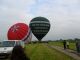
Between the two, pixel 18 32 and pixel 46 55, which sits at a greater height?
pixel 18 32

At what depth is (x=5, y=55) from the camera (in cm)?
2420

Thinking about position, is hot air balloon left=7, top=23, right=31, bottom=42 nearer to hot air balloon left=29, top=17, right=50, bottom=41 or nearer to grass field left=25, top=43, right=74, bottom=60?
grass field left=25, top=43, right=74, bottom=60

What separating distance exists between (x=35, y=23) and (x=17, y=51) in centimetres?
8934

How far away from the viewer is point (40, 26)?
96.8 meters

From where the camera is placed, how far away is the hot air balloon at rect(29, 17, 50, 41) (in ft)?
314

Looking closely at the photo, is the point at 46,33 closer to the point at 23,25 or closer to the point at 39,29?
the point at 39,29

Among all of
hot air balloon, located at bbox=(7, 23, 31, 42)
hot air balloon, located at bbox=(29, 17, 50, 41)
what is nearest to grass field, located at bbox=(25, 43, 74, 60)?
hot air balloon, located at bbox=(7, 23, 31, 42)

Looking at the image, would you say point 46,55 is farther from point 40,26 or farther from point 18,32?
point 40,26

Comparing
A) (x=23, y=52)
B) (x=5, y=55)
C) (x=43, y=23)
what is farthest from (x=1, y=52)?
(x=43, y=23)

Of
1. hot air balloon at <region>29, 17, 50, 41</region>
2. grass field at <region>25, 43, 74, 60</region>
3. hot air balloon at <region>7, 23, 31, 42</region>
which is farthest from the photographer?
hot air balloon at <region>29, 17, 50, 41</region>

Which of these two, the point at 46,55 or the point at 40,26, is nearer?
the point at 46,55

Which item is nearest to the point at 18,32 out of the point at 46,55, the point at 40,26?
the point at 40,26

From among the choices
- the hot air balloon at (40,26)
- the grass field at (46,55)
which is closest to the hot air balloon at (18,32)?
the grass field at (46,55)

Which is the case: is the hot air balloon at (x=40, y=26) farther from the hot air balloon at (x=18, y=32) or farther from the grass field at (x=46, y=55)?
the grass field at (x=46, y=55)
